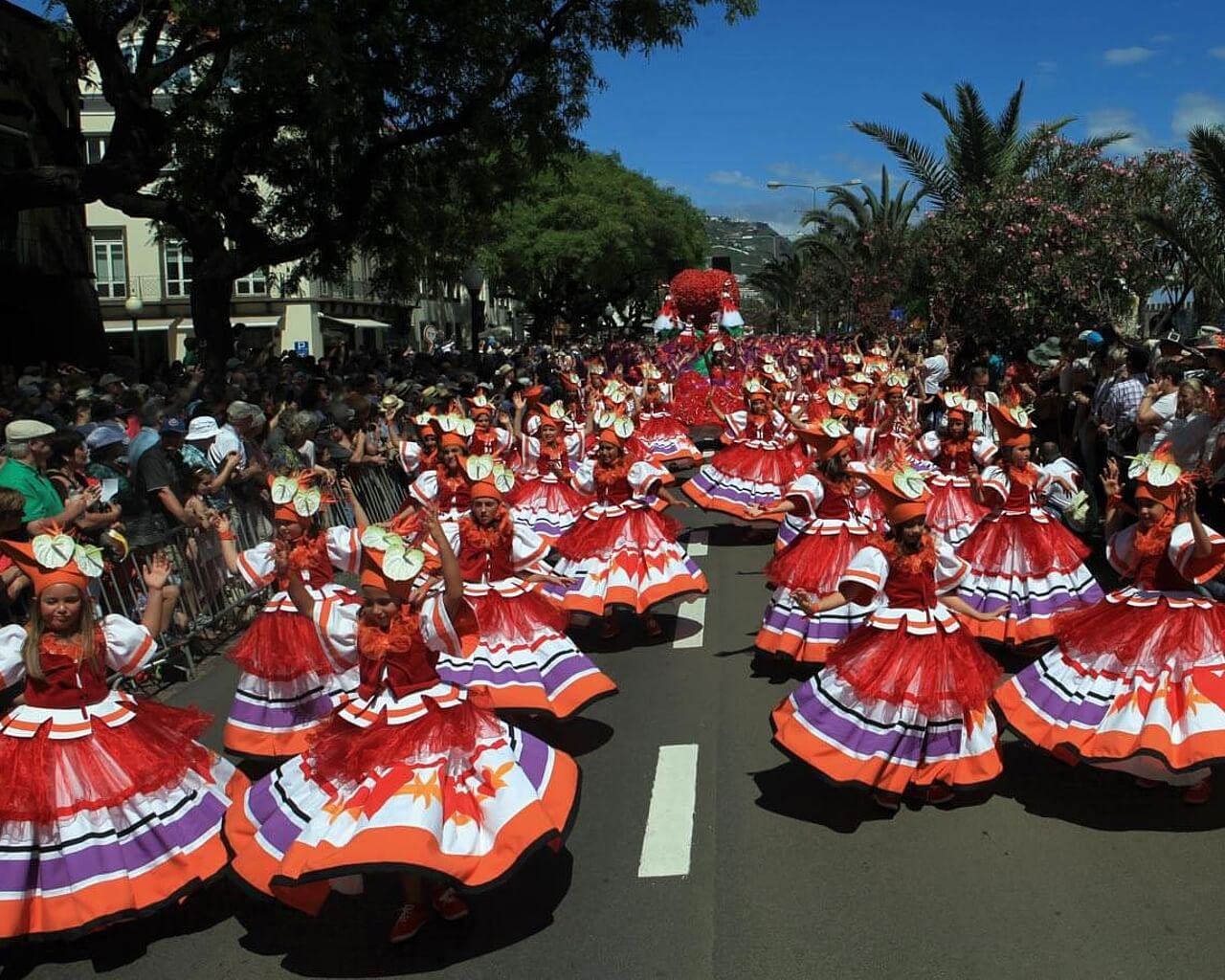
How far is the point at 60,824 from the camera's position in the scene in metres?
4.65

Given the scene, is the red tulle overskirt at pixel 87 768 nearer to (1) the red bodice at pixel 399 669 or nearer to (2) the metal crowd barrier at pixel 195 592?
(1) the red bodice at pixel 399 669

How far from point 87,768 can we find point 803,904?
3.03 metres

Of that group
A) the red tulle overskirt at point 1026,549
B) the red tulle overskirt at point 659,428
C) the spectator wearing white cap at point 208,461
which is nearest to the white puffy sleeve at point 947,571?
the red tulle overskirt at point 1026,549

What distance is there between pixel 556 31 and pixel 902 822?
14.5 m

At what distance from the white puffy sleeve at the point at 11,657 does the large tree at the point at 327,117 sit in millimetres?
10324

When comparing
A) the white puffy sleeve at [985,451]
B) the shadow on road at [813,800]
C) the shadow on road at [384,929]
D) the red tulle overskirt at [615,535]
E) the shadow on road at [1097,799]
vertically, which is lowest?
the shadow on road at [384,929]

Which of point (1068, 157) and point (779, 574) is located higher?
point (1068, 157)

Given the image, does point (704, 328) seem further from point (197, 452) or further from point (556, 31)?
point (197, 452)

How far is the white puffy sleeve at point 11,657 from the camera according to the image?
193 inches

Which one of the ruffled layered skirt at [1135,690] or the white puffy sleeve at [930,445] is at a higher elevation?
the white puffy sleeve at [930,445]

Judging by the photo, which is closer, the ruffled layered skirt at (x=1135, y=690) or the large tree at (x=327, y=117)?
the ruffled layered skirt at (x=1135, y=690)

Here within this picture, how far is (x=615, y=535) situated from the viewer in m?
9.05

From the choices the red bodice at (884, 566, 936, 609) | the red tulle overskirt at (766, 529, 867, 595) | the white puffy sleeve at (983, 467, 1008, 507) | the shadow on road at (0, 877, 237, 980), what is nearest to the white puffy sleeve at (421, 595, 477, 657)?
the shadow on road at (0, 877, 237, 980)

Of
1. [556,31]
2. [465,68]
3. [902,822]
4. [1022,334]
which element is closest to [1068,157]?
[1022,334]
